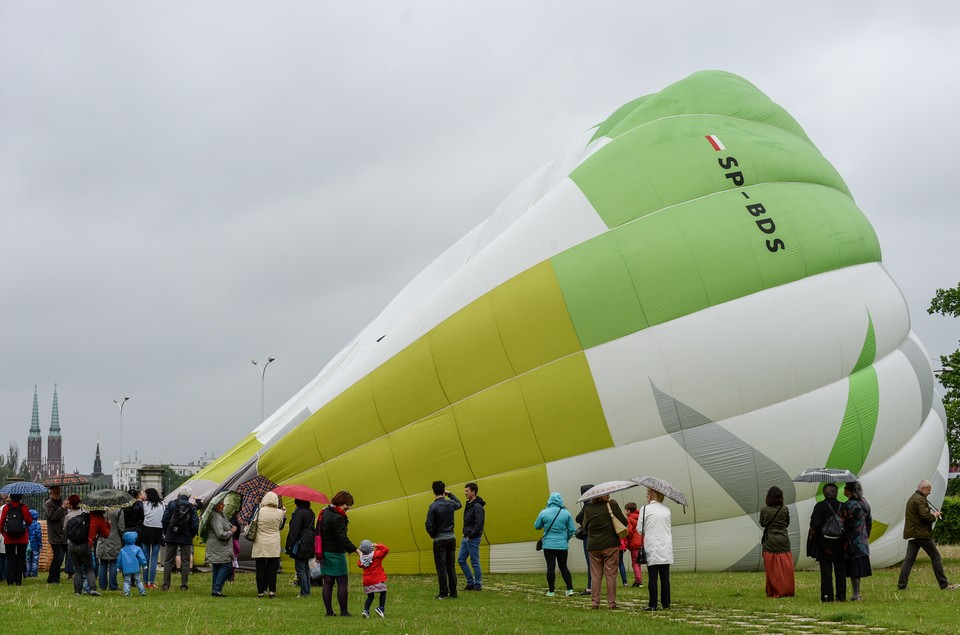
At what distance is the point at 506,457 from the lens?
14008 millimetres

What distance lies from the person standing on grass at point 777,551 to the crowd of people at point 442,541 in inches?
0.4

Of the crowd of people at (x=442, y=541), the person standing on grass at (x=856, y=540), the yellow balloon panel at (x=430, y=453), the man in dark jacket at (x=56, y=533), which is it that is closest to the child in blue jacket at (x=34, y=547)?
the man in dark jacket at (x=56, y=533)

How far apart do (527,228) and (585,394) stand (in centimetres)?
258

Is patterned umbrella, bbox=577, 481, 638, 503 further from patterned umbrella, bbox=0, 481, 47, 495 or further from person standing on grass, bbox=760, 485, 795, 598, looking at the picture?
patterned umbrella, bbox=0, 481, 47, 495

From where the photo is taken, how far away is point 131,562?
12641mm

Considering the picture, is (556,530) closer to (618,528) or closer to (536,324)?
(618,528)

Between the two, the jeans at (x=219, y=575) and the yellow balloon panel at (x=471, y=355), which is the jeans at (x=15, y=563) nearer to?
the jeans at (x=219, y=575)

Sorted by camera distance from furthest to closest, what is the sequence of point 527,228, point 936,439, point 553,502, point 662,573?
point 936,439 → point 527,228 → point 553,502 → point 662,573

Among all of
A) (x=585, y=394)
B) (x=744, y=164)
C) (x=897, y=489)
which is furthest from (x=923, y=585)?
(x=744, y=164)

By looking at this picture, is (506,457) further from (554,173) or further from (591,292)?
(554,173)

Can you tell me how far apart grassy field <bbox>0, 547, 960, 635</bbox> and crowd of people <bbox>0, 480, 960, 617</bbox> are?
0.91 ft

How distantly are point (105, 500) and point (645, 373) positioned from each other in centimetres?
700

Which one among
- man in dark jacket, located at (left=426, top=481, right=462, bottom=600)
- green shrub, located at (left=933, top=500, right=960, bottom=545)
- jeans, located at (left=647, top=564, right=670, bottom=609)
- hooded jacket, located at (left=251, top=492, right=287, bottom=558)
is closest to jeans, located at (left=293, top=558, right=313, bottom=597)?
hooded jacket, located at (left=251, top=492, right=287, bottom=558)

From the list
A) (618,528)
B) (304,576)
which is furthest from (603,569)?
(304,576)
